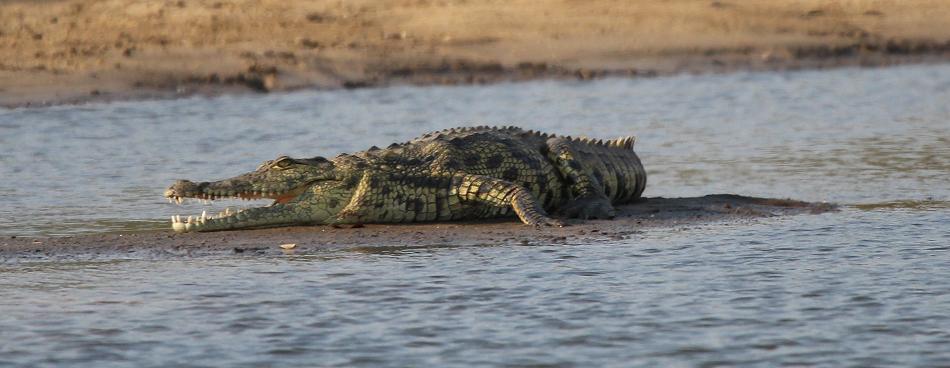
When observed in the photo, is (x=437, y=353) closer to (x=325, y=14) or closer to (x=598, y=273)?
(x=598, y=273)

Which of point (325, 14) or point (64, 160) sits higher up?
point (325, 14)

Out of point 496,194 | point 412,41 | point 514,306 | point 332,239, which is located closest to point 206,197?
point 332,239

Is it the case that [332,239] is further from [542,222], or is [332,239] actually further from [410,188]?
[542,222]

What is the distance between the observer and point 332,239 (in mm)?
8859

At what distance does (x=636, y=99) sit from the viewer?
18.0m

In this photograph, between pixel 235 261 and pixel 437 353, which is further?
pixel 235 261

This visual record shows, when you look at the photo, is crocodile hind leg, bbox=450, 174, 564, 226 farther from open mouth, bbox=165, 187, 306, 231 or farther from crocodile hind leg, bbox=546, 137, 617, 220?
open mouth, bbox=165, 187, 306, 231

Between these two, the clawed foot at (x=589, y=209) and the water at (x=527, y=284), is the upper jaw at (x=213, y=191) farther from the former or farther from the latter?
the clawed foot at (x=589, y=209)

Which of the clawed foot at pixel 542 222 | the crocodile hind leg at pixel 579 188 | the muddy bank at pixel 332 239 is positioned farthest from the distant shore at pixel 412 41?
the clawed foot at pixel 542 222

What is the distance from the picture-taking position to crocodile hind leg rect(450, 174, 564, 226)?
361 inches

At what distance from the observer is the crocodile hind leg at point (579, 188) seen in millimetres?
9453

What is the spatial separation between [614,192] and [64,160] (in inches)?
201

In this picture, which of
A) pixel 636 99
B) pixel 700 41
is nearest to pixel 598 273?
pixel 636 99

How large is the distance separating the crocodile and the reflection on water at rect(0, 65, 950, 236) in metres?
0.84
